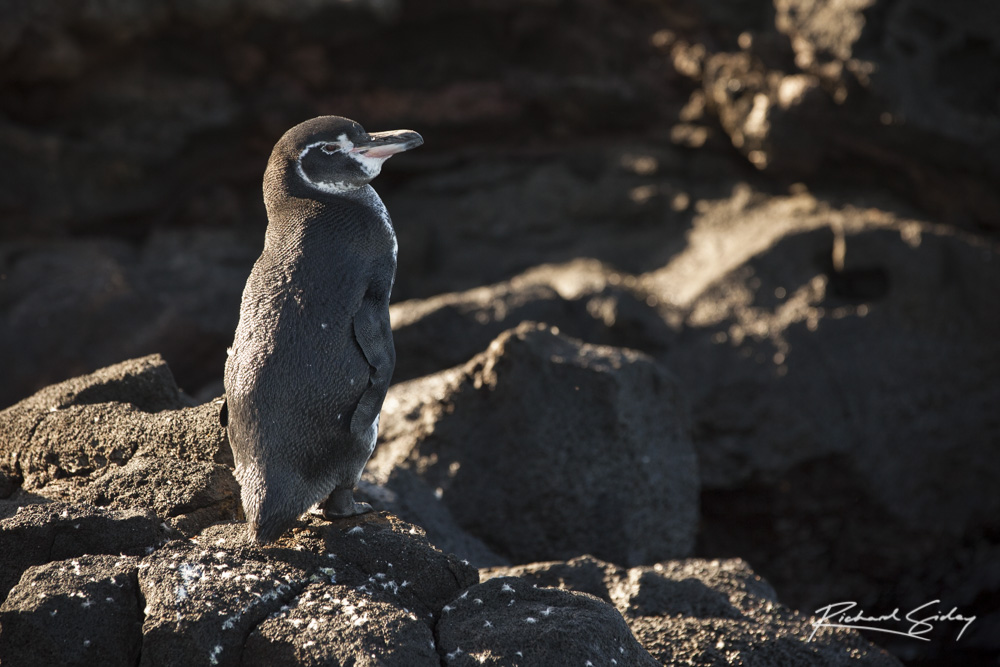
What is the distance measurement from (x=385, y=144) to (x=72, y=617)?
1910 mm

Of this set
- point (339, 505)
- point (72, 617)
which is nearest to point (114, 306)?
point (339, 505)

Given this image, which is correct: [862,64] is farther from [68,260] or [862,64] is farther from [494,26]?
[68,260]

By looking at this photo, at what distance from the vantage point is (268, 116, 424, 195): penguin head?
11.7 ft

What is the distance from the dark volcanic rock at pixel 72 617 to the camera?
2605mm

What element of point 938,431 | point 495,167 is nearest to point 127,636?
point 938,431

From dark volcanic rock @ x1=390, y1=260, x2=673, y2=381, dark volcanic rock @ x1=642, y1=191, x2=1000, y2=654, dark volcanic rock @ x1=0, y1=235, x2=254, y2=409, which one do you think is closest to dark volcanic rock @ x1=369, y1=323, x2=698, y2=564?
dark volcanic rock @ x1=390, y1=260, x2=673, y2=381

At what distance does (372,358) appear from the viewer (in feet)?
10.8

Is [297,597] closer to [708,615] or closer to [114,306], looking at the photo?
[708,615]

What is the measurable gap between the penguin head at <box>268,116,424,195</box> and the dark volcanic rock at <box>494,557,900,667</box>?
60.9 inches

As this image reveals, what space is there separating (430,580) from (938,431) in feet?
15.8

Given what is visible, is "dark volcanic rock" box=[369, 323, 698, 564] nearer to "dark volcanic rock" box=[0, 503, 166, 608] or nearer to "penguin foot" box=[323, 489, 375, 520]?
"penguin foot" box=[323, 489, 375, 520]

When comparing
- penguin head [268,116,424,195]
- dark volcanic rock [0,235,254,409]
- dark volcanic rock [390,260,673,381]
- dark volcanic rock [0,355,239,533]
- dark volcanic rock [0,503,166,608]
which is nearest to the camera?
dark volcanic rock [0,503,166,608]

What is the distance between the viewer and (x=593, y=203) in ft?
27.6

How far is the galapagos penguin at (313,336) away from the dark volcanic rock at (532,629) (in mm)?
648
